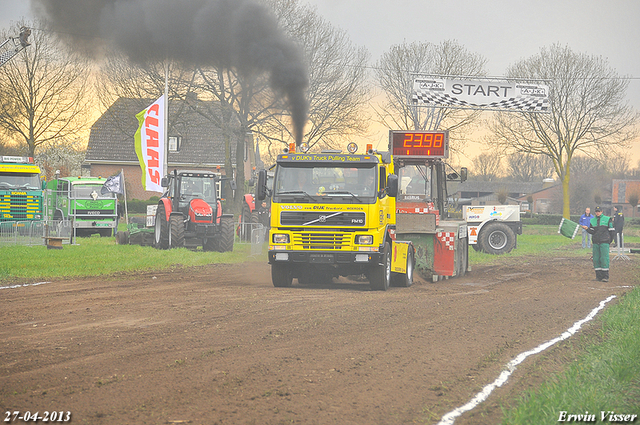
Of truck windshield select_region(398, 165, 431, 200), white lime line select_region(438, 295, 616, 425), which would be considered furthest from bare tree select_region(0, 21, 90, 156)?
white lime line select_region(438, 295, 616, 425)

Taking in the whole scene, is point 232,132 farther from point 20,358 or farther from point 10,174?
point 20,358

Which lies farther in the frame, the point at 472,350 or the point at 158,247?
the point at 158,247

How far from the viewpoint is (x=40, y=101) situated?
3762 centimetres

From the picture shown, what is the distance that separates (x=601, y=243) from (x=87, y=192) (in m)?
20.7

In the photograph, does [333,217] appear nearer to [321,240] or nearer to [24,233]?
[321,240]

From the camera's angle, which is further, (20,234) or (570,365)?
(20,234)

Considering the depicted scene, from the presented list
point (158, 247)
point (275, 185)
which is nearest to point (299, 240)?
point (275, 185)

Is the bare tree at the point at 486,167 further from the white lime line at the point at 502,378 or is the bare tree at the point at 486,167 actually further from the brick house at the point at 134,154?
the white lime line at the point at 502,378

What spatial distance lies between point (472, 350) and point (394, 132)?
9.53 metres

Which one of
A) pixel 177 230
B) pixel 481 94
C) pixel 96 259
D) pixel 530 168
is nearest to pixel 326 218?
pixel 96 259

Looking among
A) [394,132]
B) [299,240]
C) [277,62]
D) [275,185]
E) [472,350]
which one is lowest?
[472,350]

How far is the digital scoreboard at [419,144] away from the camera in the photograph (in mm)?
15734

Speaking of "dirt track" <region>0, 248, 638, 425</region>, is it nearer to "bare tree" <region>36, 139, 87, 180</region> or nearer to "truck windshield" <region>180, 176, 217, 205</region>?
"truck windshield" <region>180, 176, 217, 205</region>

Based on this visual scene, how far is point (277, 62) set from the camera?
55.1 ft
